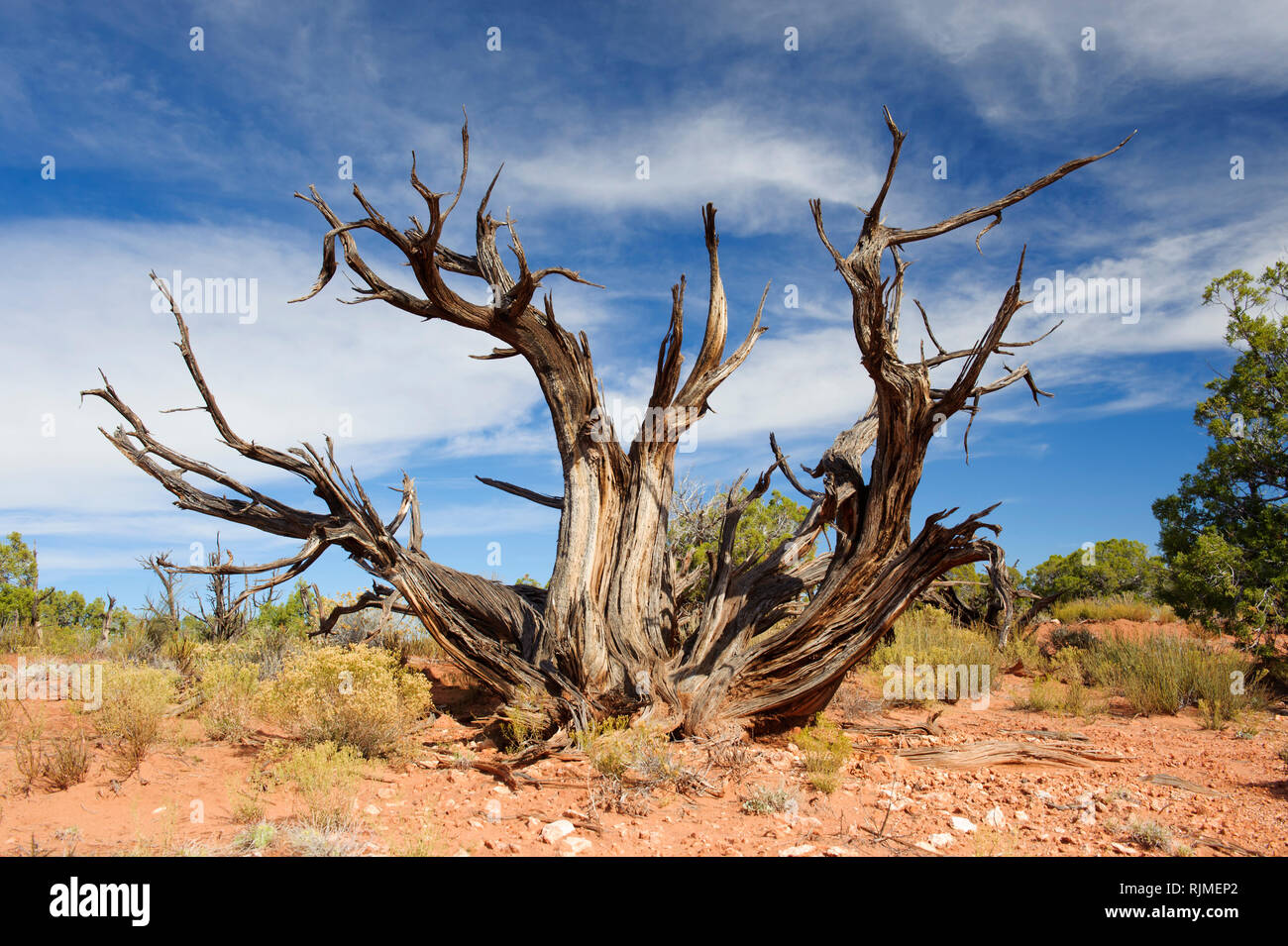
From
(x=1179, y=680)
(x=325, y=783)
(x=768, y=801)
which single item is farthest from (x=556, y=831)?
(x=1179, y=680)

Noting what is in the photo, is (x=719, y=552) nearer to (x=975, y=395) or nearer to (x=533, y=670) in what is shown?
(x=533, y=670)

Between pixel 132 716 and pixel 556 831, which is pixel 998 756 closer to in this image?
pixel 556 831

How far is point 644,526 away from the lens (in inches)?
355

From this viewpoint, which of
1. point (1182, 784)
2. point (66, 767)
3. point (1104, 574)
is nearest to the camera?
point (66, 767)

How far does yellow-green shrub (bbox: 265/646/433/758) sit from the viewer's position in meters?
7.07

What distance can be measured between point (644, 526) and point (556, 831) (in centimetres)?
436

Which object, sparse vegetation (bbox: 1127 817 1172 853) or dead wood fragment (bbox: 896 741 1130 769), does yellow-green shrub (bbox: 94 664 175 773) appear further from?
sparse vegetation (bbox: 1127 817 1172 853)

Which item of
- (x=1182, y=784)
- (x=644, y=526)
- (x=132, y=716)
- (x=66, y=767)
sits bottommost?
(x=1182, y=784)

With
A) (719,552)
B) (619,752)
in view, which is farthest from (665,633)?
(619,752)

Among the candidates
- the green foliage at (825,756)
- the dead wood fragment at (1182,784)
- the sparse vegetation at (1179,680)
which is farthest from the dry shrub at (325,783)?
the sparse vegetation at (1179,680)

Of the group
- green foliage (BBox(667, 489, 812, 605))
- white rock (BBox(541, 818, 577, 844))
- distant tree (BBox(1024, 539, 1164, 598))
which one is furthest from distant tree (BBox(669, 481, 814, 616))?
distant tree (BBox(1024, 539, 1164, 598))

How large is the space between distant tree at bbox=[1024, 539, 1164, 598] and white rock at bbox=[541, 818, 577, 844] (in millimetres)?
19515

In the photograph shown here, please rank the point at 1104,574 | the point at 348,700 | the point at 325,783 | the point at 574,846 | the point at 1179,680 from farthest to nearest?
the point at 1104,574
the point at 1179,680
the point at 348,700
the point at 325,783
the point at 574,846

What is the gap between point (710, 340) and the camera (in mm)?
9109
